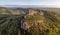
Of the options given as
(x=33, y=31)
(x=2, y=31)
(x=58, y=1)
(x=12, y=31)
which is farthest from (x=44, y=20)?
(x=2, y=31)

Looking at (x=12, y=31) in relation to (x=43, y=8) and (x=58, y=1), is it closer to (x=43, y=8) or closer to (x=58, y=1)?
(x=43, y=8)

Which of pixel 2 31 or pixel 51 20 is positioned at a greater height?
pixel 51 20

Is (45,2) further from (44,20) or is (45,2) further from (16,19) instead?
(16,19)

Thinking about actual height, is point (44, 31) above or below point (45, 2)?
below

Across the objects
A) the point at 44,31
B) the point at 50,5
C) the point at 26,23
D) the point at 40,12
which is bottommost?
the point at 44,31

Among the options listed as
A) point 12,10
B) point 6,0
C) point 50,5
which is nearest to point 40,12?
point 50,5

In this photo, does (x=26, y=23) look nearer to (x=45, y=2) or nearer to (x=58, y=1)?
(x=45, y=2)
